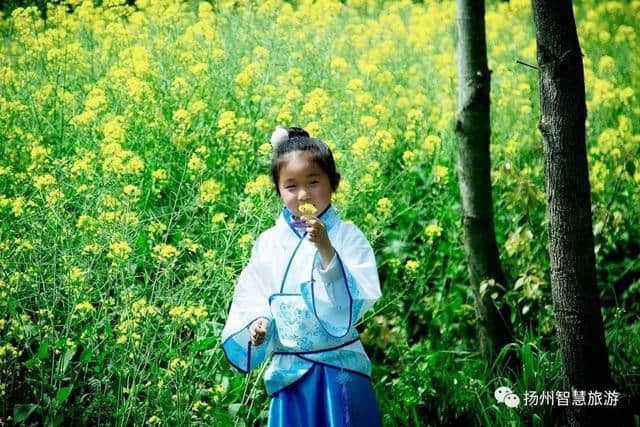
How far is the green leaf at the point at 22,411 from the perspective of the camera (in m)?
2.84

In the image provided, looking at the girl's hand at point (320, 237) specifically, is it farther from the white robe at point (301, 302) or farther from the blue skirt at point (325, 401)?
the blue skirt at point (325, 401)

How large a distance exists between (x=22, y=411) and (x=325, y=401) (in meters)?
1.09

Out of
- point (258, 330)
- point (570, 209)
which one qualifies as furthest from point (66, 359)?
point (570, 209)

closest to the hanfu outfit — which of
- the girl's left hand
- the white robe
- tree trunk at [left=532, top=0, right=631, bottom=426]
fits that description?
the white robe

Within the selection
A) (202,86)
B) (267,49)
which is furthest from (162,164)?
(267,49)

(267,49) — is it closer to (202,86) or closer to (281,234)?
(202,86)

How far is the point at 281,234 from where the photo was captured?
2562 millimetres

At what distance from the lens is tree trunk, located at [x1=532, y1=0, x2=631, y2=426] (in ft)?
8.47

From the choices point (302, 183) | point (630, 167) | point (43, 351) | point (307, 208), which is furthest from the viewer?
point (630, 167)

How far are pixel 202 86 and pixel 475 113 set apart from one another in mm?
1480

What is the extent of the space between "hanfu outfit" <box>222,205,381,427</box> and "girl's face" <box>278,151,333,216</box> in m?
0.06

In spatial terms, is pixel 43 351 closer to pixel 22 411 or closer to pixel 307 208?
pixel 22 411

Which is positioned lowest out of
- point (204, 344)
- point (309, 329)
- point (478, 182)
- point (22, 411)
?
point (22, 411)

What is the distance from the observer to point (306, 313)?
95.1 inches
